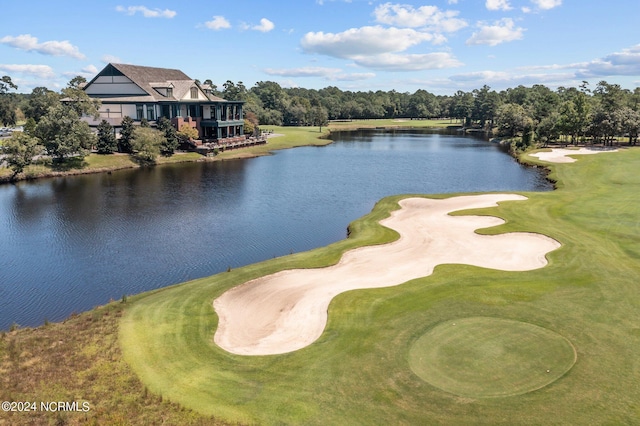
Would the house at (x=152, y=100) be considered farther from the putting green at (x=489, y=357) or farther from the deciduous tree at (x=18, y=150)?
the putting green at (x=489, y=357)

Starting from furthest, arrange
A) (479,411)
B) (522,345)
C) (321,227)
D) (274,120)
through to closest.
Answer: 1. (274,120)
2. (321,227)
3. (522,345)
4. (479,411)

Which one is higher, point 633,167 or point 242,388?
point 633,167

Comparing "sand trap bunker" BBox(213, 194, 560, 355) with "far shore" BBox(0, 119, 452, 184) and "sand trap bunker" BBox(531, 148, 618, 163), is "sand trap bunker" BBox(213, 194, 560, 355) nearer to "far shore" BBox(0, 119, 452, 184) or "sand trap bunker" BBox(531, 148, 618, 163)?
"sand trap bunker" BBox(531, 148, 618, 163)

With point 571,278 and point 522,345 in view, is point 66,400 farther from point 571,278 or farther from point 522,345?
point 571,278

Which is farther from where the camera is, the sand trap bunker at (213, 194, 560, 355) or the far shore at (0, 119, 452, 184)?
the far shore at (0, 119, 452, 184)

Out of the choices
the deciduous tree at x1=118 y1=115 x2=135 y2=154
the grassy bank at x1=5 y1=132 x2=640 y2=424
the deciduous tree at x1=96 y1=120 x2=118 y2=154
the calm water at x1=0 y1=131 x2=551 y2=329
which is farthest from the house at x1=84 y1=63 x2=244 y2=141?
the grassy bank at x1=5 y1=132 x2=640 y2=424

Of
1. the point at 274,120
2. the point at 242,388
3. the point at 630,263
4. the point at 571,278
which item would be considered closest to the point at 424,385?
Answer: the point at 242,388

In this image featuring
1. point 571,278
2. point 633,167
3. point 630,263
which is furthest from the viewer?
point 633,167
